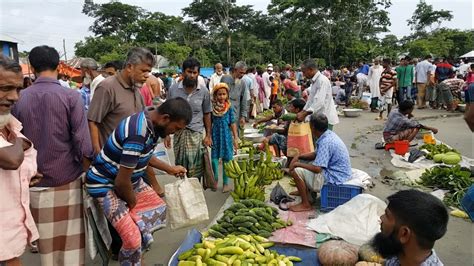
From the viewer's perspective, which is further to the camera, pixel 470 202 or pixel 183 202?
pixel 183 202

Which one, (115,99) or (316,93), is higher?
(115,99)

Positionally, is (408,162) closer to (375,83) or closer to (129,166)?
(129,166)

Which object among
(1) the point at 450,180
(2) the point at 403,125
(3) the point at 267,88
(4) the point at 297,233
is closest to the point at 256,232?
(4) the point at 297,233

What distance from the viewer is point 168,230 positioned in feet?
15.1

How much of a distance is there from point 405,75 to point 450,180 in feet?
24.7

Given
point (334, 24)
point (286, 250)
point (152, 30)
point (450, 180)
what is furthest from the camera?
point (152, 30)

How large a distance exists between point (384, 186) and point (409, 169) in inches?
47.1

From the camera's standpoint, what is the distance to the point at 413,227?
196 cm

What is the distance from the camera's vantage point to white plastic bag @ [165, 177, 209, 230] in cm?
322

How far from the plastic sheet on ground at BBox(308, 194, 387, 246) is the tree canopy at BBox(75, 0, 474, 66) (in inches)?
1051

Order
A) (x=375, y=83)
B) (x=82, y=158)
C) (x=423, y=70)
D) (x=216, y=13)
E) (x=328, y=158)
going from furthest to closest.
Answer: (x=216, y=13), (x=423, y=70), (x=375, y=83), (x=328, y=158), (x=82, y=158)

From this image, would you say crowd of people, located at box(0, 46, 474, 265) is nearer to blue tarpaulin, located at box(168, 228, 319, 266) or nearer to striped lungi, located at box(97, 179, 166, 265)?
striped lungi, located at box(97, 179, 166, 265)

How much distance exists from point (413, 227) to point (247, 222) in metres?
2.24

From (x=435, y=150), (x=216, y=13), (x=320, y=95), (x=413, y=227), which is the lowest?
(x=435, y=150)
